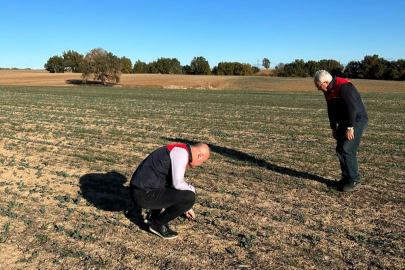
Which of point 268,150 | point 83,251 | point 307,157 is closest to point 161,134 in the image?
point 268,150

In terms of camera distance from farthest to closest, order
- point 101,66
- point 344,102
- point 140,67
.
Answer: point 140,67 < point 101,66 < point 344,102

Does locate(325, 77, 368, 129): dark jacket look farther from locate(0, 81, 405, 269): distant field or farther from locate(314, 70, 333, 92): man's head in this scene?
locate(0, 81, 405, 269): distant field

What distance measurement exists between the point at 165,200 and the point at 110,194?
2.15 meters

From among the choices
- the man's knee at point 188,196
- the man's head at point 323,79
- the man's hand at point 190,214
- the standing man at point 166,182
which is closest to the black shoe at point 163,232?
the standing man at point 166,182

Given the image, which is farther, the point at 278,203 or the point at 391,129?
the point at 391,129

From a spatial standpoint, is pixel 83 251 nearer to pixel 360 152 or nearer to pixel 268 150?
pixel 268 150

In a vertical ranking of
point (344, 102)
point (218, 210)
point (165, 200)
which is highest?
point (344, 102)

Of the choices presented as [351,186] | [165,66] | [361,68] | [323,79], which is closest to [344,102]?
[323,79]

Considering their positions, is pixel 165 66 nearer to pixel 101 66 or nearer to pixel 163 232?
pixel 101 66

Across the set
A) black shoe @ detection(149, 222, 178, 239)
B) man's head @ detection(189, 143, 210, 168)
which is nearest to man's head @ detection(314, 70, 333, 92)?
man's head @ detection(189, 143, 210, 168)

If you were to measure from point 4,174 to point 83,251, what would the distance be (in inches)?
168

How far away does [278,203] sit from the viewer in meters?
5.87

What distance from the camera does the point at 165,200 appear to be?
4484 mm

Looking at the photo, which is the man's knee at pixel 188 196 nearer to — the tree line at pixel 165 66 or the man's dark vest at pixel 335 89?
the man's dark vest at pixel 335 89
